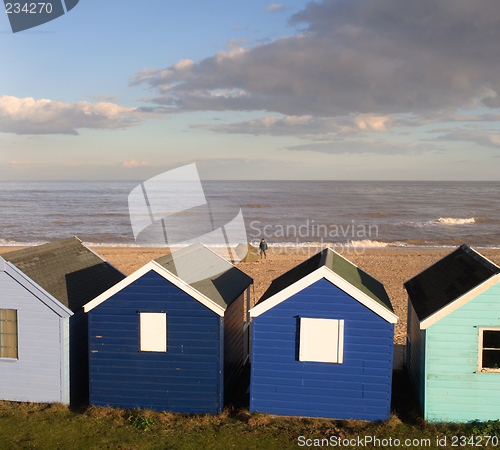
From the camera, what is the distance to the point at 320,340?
9711mm

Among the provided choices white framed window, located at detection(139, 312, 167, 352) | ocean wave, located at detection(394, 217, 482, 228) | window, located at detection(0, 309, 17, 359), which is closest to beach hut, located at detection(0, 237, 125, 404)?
window, located at detection(0, 309, 17, 359)

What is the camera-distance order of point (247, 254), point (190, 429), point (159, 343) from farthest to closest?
point (247, 254), point (159, 343), point (190, 429)

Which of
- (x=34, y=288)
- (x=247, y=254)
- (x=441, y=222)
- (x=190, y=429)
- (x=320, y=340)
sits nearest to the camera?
(x=190, y=429)

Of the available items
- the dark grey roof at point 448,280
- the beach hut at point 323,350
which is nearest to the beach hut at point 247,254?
the dark grey roof at point 448,280

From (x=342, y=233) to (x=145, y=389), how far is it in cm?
4545

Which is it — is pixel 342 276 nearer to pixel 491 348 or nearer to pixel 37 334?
pixel 491 348

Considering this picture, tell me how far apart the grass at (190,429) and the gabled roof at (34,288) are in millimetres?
2379

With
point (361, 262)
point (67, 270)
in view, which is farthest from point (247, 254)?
point (67, 270)

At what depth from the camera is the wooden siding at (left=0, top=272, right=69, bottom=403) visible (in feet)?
34.3

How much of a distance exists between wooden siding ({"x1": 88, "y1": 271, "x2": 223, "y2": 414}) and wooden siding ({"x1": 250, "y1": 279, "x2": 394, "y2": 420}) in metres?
1.08

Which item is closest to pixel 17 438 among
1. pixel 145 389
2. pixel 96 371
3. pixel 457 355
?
pixel 96 371

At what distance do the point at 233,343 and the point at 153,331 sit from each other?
97.7 inches

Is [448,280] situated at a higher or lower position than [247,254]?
higher

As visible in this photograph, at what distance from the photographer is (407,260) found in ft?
106
